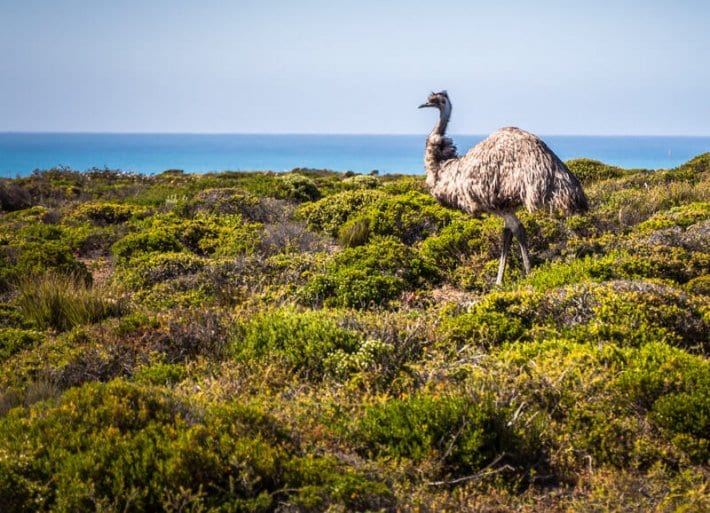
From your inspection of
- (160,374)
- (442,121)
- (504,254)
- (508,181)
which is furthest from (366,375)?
(442,121)

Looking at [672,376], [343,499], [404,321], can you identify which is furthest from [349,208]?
[343,499]

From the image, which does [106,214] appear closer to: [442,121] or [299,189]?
[299,189]

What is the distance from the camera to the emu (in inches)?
336

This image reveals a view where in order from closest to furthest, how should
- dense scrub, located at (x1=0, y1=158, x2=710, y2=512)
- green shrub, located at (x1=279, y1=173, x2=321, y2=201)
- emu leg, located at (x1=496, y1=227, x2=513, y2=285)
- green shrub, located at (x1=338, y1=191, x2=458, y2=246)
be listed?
dense scrub, located at (x1=0, y1=158, x2=710, y2=512)
emu leg, located at (x1=496, y1=227, x2=513, y2=285)
green shrub, located at (x1=338, y1=191, x2=458, y2=246)
green shrub, located at (x1=279, y1=173, x2=321, y2=201)

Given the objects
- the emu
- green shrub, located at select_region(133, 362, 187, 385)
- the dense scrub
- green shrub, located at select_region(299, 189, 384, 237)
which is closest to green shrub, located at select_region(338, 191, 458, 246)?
green shrub, located at select_region(299, 189, 384, 237)

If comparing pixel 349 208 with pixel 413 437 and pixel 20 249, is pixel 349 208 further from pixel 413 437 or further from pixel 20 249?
pixel 413 437

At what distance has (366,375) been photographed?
5590 mm

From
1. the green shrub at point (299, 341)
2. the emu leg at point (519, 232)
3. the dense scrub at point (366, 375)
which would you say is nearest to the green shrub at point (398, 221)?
the dense scrub at point (366, 375)

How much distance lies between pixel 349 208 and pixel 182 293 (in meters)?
5.49

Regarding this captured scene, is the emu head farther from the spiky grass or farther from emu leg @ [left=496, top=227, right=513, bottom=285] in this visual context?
the spiky grass

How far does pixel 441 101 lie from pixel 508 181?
1.91 m

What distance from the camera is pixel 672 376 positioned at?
505cm

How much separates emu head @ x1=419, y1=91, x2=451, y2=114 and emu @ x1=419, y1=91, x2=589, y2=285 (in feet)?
2.77

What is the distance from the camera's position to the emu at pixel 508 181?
28.0 ft
